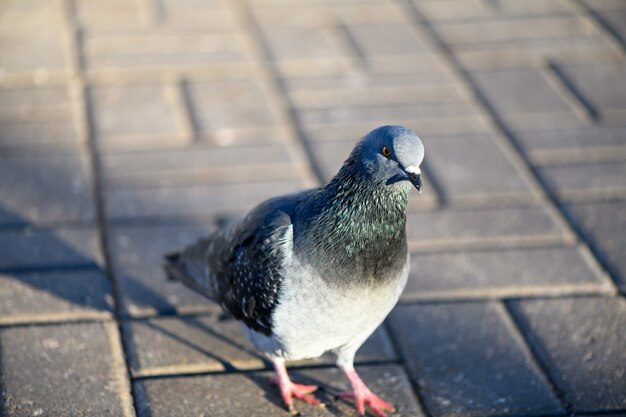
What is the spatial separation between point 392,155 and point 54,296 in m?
1.65

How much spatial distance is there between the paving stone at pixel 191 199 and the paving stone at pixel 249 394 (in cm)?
110

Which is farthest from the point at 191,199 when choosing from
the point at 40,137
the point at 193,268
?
the point at 40,137

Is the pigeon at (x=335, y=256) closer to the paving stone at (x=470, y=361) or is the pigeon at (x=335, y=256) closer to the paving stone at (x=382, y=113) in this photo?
the paving stone at (x=470, y=361)

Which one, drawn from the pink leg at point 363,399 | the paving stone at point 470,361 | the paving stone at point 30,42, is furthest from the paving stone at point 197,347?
the paving stone at point 30,42

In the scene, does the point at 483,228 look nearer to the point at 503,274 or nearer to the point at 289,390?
the point at 503,274

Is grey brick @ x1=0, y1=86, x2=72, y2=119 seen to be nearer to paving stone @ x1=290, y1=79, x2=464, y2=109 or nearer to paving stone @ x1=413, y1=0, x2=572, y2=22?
paving stone @ x1=290, y1=79, x2=464, y2=109

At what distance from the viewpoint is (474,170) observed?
465 cm

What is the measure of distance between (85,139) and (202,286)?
1645mm

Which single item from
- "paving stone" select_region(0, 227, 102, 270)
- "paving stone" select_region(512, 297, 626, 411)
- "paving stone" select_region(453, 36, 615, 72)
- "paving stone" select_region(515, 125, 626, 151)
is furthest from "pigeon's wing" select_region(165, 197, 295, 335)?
"paving stone" select_region(453, 36, 615, 72)

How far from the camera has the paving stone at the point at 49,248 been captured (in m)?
3.88

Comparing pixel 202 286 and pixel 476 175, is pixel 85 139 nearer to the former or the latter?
pixel 202 286

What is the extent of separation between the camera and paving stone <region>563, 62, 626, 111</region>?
5.26 m

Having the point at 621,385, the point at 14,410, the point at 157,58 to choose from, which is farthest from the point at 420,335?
the point at 157,58

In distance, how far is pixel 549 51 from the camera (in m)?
5.75
